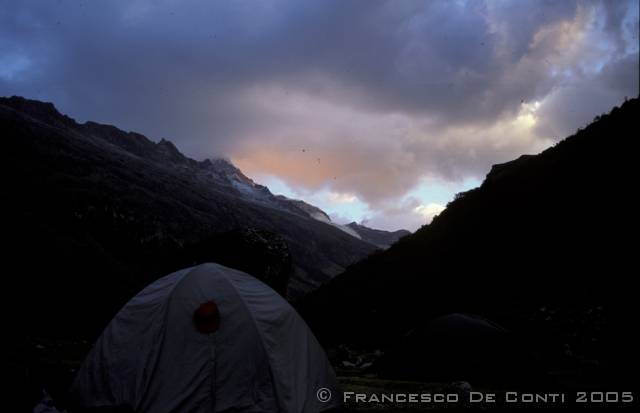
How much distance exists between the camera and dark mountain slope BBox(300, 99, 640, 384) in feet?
42.7

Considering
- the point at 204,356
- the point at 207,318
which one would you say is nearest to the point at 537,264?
the point at 207,318

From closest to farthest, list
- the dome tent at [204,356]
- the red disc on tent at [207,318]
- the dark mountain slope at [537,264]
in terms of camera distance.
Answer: the dome tent at [204,356], the red disc on tent at [207,318], the dark mountain slope at [537,264]

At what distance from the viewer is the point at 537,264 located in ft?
58.1

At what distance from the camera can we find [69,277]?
18.1 m

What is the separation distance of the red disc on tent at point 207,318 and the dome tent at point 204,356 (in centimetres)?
2

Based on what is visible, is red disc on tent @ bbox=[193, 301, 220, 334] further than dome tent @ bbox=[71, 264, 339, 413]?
Yes

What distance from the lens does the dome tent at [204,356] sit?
6020 millimetres

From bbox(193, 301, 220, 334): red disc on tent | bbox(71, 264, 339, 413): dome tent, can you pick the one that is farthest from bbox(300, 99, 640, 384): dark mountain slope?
bbox(193, 301, 220, 334): red disc on tent

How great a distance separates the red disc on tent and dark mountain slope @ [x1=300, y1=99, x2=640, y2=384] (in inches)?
366

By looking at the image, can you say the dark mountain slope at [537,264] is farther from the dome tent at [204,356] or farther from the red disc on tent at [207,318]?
the red disc on tent at [207,318]

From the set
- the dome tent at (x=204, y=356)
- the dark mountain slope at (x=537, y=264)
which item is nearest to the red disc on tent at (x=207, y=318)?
the dome tent at (x=204, y=356)

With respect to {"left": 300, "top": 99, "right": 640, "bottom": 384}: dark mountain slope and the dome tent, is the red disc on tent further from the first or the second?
{"left": 300, "top": 99, "right": 640, "bottom": 384}: dark mountain slope

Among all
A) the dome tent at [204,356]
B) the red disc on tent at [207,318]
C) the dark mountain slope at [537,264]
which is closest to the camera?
the dome tent at [204,356]

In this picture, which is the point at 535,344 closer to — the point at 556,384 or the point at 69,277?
the point at 556,384
